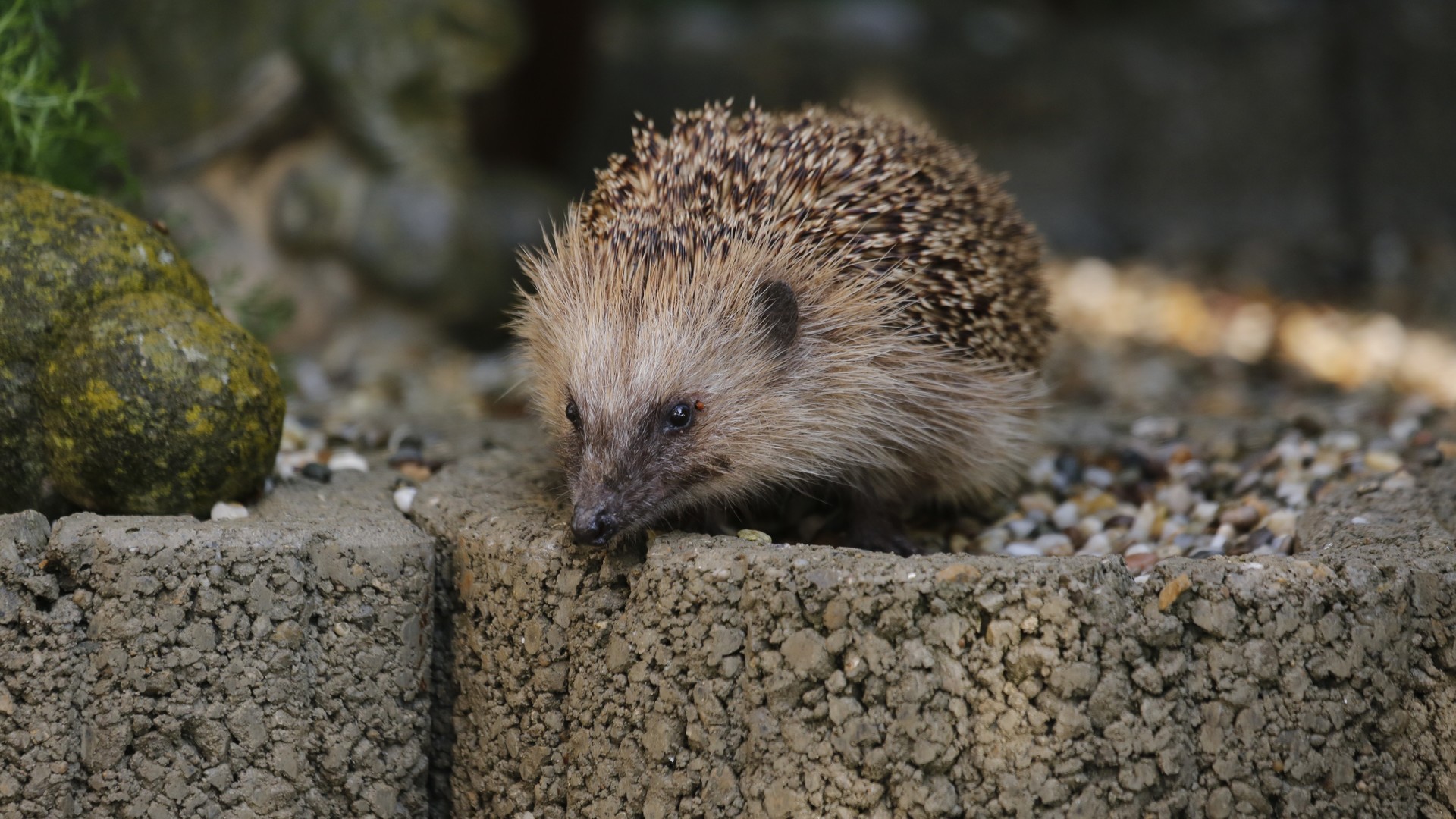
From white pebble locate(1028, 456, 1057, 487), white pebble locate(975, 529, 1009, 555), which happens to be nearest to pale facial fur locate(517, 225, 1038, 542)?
white pebble locate(975, 529, 1009, 555)

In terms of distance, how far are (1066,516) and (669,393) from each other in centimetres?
177

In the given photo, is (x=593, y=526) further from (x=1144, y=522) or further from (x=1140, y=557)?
Result: (x=1144, y=522)

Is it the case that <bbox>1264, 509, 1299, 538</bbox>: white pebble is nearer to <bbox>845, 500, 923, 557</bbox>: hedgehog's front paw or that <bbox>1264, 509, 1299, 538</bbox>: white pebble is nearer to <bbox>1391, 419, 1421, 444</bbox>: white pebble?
<bbox>1391, 419, 1421, 444</bbox>: white pebble

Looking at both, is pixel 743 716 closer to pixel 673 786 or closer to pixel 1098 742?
pixel 673 786

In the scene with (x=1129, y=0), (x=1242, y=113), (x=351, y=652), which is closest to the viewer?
(x=351, y=652)

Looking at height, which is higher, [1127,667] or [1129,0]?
[1129,0]

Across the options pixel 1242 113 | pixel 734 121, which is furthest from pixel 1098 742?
pixel 1242 113

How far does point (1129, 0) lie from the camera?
41.0ft

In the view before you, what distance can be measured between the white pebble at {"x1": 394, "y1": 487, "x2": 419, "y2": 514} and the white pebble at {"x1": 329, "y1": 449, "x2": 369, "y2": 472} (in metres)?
0.40

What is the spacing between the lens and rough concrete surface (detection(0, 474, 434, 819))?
13.3 ft

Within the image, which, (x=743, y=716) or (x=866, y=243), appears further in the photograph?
(x=866, y=243)

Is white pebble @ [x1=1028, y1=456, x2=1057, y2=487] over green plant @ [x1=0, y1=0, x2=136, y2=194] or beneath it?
beneath

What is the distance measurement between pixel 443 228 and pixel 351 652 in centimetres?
507

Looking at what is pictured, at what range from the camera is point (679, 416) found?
4406mm
